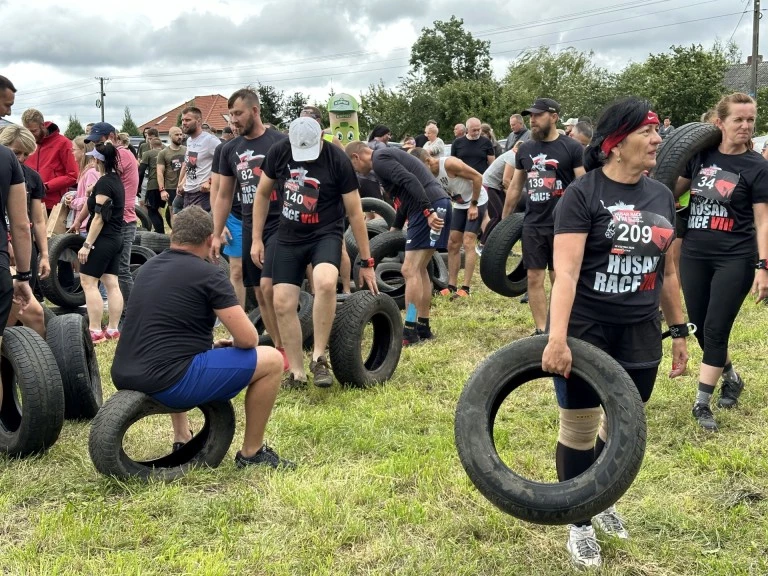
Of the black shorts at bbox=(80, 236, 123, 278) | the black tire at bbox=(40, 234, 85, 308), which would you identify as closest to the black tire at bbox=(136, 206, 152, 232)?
the black tire at bbox=(40, 234, 85, 308)

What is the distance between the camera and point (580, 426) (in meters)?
3.12

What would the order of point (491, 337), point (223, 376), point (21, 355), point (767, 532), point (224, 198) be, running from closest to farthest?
point (767, 532) < point (223, 376) < point (21, 355) < point (224, 198) < point (491, 337)

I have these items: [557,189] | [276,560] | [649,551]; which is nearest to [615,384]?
[649,551]

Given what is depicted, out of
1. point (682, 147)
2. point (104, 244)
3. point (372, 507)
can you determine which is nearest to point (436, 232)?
point (682, 147)

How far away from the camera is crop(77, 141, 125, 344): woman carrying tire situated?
6719 mm

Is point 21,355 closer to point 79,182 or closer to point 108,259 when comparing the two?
A: point 108,259

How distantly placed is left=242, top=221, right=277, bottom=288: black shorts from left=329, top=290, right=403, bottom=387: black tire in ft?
1.99

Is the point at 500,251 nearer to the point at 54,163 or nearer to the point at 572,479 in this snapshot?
the point at 572,479

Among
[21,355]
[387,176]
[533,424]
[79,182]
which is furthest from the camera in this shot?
[79,182]

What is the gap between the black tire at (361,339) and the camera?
17.6 feet

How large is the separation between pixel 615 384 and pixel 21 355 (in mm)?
3047

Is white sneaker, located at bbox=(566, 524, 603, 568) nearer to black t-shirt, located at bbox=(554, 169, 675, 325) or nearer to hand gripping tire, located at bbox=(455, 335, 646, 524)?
hand gripping tire, located at bbox=(455, 335, 646, 524)

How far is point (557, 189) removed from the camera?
620 centimetres

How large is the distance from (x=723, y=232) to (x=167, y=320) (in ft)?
10.6
